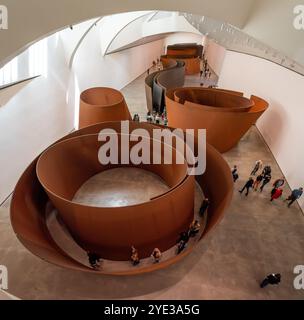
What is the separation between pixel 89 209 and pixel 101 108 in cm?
668

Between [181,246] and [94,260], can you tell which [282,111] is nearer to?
[181,246]

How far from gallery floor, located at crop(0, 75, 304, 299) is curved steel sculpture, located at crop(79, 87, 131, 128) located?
5623mm

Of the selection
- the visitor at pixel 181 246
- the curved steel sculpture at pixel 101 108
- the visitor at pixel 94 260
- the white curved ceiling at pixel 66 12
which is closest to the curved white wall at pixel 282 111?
the visitor at pixel 181 246

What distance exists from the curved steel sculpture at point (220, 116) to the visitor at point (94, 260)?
295 inches

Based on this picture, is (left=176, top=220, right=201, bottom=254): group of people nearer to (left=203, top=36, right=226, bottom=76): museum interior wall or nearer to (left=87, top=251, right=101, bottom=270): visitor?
(left=87, top=251, right=101, bottom=270): visitor

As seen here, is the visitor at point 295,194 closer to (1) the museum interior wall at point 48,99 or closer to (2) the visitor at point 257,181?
(2) the visitor at point 257,181

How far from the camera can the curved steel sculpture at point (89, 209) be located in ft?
19.9

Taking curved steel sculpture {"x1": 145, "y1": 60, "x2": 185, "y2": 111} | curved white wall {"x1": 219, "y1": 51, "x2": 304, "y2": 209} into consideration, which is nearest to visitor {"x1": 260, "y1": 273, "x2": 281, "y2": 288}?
curved white wall {"x1": 219, "y1": 51, "x2": 304, "y2": 209}

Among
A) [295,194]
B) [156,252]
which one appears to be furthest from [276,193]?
[156,252]

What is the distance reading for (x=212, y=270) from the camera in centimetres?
677

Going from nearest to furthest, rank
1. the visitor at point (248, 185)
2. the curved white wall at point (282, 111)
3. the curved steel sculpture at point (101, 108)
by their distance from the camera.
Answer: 1. the visitor at point (248, 185)
2. the curved white wall at point (282, 111)
3. the curved steel sculpture at point (101, 108)

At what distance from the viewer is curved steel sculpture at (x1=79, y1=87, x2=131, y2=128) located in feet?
37.6
